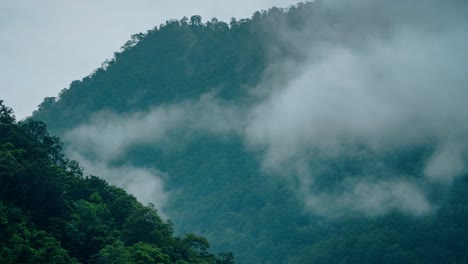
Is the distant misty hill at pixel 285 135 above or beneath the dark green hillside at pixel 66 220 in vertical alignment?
above

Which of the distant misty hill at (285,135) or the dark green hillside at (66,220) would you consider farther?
the distant misty hill at (285,135)

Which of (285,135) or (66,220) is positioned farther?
(285,135)

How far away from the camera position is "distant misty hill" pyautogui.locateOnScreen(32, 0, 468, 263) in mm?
86250

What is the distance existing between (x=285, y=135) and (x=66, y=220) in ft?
260

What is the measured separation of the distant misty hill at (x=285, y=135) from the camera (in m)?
86.2

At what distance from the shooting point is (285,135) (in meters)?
114

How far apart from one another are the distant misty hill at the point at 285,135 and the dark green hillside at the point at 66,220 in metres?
40.3

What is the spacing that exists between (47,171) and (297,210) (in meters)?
59.4

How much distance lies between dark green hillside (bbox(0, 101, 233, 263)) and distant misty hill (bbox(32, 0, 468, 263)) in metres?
40.3

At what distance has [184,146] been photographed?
114 metres

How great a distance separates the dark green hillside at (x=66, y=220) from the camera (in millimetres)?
32500

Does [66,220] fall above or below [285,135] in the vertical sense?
below

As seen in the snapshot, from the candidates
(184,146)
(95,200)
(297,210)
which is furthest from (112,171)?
(95,200)

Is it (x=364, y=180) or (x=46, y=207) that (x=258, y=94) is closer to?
(x=364, y=180)
